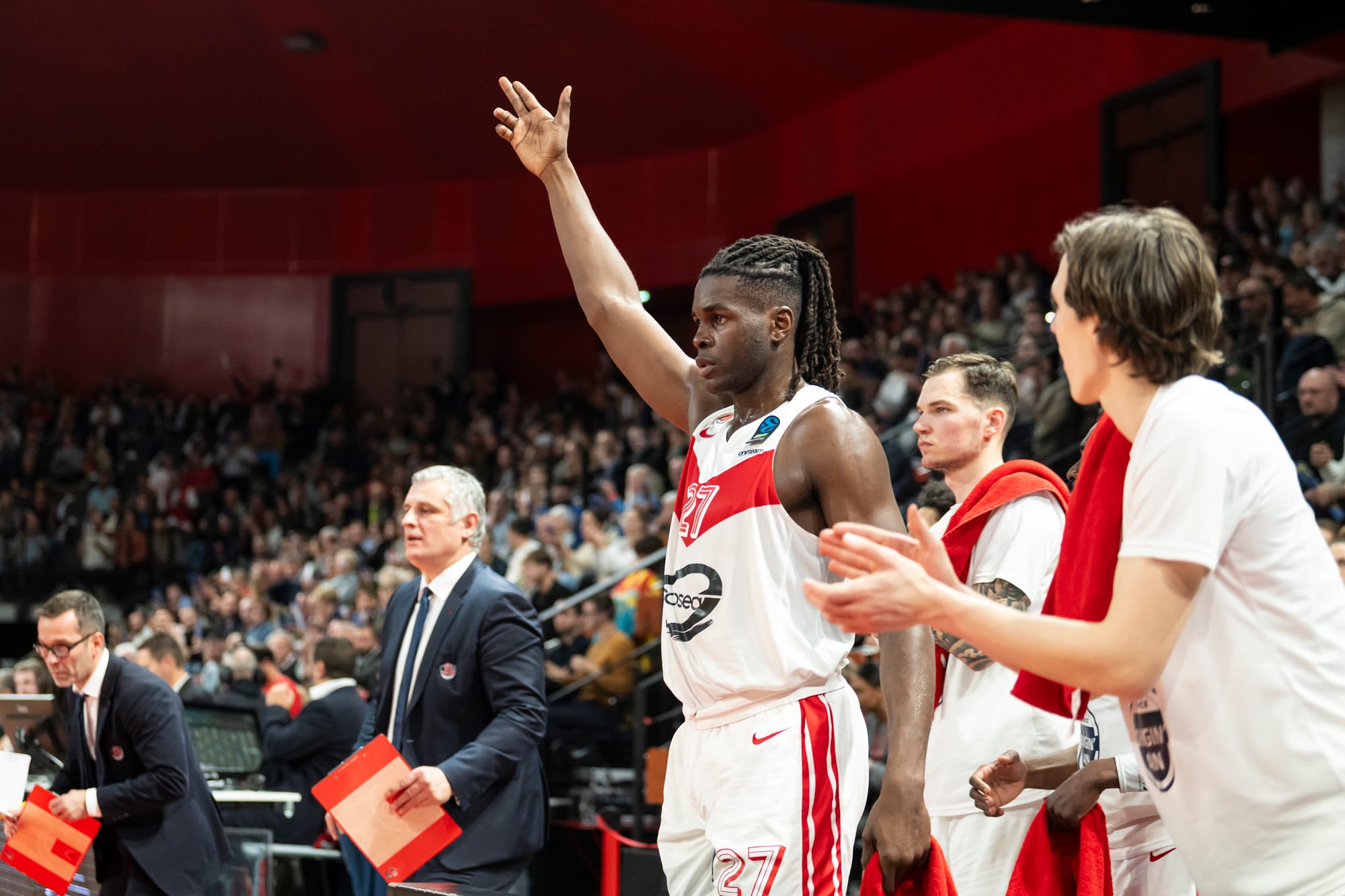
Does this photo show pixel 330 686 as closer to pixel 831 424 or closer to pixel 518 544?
pixel 518 544

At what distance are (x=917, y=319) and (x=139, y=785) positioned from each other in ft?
30.9

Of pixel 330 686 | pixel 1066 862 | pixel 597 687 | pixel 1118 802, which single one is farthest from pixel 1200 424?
pixel 597 687

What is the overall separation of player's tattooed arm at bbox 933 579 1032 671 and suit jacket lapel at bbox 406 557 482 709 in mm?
1746

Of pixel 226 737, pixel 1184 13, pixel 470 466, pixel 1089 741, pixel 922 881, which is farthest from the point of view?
pixel 470 466

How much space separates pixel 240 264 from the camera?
22.2m

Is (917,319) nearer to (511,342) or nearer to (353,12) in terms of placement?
(353,12)

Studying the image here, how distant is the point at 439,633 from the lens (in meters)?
4.48

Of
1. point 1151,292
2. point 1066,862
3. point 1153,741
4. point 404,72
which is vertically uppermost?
point 404,72

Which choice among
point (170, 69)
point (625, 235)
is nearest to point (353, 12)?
point (170, 69)

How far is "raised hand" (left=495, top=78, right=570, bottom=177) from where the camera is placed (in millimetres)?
3451

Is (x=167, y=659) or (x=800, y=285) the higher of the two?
(x=800, y=285)

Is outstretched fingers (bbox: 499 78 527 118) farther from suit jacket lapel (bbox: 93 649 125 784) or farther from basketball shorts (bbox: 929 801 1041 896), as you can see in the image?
suit jacket lapel (bbox: 93 649 125 784)

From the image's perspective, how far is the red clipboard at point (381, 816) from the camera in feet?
13.3

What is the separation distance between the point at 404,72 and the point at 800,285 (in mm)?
14891
